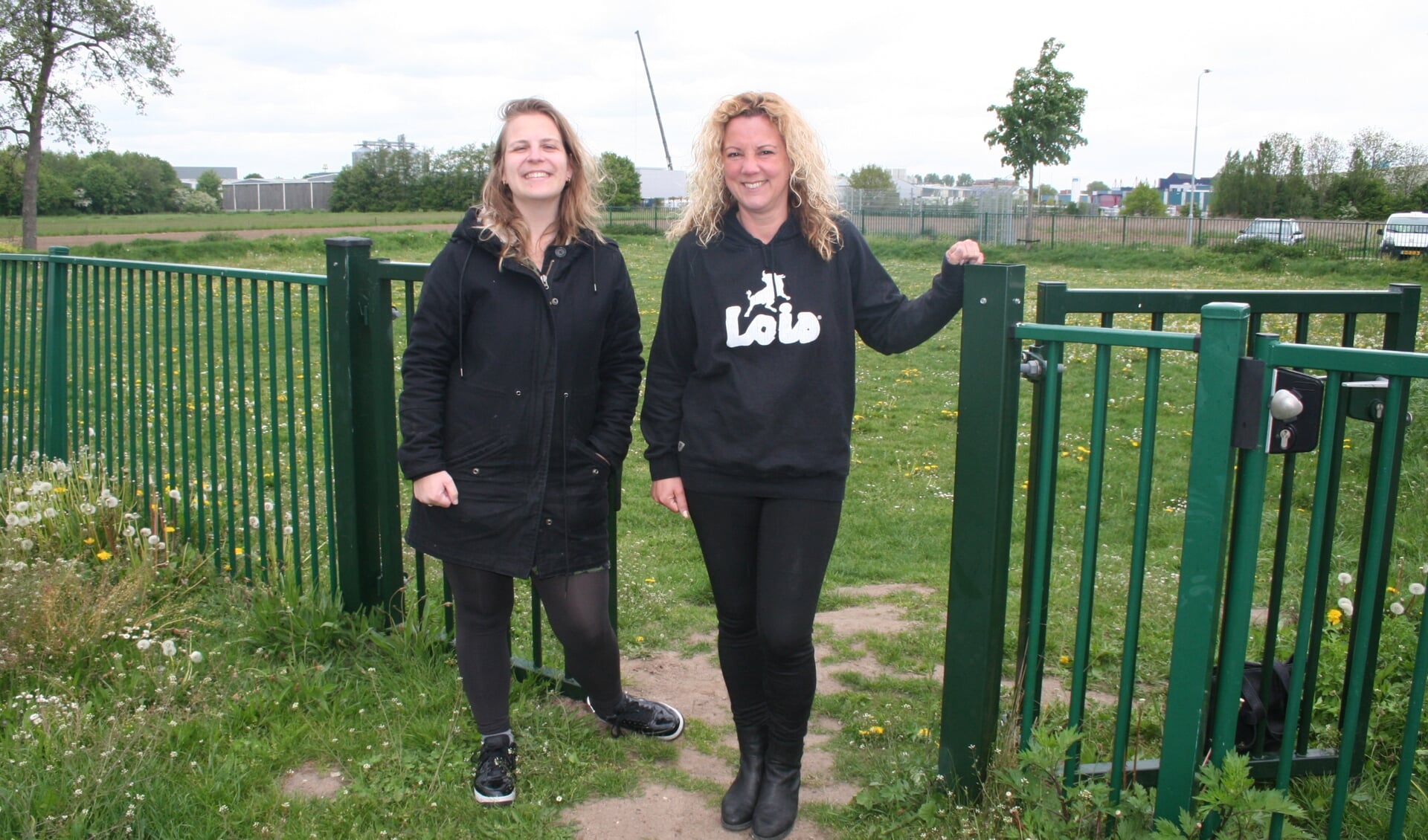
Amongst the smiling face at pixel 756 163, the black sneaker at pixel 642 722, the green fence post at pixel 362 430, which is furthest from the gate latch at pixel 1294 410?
the green fence post at pixel 362 430

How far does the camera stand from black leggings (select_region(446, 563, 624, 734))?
319 cm

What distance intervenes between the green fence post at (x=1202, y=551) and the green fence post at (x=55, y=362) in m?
5.00

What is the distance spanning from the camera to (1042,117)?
37719 mm

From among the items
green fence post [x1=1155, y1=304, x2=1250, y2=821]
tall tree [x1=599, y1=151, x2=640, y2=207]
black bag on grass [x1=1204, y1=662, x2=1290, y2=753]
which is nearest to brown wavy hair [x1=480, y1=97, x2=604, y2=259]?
green fence post [x1=1155, y1=304, x2=1250, y2=821]

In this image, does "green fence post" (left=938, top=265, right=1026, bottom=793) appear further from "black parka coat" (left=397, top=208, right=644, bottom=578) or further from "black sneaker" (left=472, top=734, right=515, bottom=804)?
"black sneaker" (left=472, top=734, right=515, bottom=804)

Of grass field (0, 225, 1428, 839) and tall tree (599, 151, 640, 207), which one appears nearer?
grass field (0, 225, 1428, 839)

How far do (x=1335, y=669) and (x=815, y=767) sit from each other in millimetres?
1775

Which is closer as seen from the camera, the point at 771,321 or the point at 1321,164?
the point at 771,321

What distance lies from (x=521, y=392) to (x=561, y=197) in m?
0.56

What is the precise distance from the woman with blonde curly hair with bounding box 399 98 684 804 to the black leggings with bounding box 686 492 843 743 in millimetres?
400

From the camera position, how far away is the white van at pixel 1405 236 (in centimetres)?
2828

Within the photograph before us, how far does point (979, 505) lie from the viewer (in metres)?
2.74

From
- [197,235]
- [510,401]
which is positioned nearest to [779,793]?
[510,401]

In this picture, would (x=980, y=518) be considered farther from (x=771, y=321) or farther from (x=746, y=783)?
(x=746, y=783)
